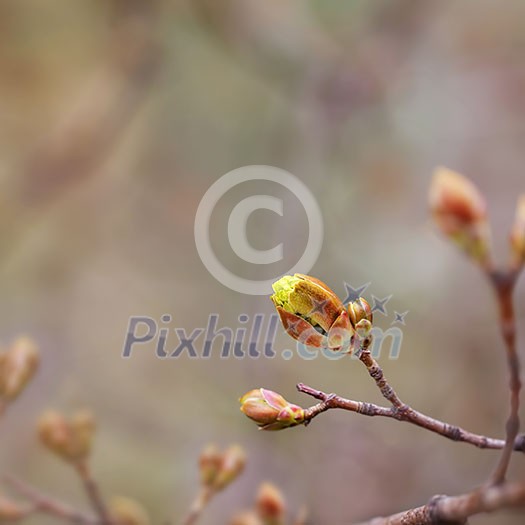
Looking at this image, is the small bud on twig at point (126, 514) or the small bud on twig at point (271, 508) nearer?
the small bud on twig at point (271, 508)

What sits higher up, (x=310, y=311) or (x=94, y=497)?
(x=310, y=311)

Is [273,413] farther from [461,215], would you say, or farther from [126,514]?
[126,514]

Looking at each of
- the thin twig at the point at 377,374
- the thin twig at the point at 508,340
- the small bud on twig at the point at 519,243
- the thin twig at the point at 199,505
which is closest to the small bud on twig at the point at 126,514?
the thin twig at the point at 199,505

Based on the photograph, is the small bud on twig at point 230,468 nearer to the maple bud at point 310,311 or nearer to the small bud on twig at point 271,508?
the small bud on twig at point 271,508

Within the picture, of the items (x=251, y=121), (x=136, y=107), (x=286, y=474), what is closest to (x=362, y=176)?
(x=251, y=121)

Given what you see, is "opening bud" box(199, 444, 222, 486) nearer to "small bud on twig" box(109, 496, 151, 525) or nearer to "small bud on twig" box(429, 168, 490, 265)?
"small bud on twig" box(109, 496, 151, 525)

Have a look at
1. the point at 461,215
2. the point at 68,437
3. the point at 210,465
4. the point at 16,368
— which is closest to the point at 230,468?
the point at 210,465
